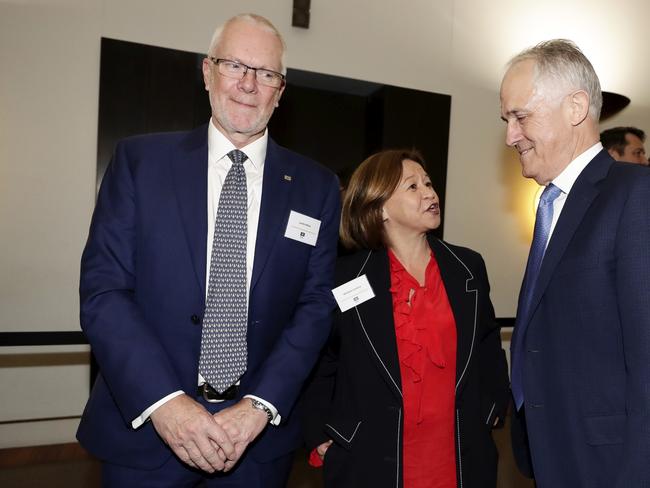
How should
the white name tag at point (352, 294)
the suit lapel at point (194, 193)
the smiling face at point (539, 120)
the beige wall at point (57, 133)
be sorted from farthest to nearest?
the beige wall at point (57, 133)
the white name tag at point (352, 294)
the suit lapel at point (194, 193)
the smiling face at point (539, 120)

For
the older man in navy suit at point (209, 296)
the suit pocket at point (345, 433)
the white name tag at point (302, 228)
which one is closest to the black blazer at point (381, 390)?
the suit pocket at point (345, 433)

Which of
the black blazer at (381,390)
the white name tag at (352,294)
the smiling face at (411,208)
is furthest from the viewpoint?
the smiling face at (411,208)

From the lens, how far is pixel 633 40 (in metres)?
5.55

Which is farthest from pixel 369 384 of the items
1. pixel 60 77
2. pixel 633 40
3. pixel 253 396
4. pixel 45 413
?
pixel 633 40

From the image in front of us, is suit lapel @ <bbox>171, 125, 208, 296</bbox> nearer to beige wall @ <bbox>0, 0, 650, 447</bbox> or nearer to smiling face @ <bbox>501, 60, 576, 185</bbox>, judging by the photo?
smiling face @ <bbox>501, 60, 576, 185</bbox>

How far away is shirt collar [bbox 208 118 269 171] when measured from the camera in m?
1.67

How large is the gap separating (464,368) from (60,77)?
3.14m

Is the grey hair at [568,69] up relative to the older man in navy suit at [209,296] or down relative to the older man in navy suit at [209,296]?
up

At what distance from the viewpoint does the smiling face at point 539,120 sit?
1.42m

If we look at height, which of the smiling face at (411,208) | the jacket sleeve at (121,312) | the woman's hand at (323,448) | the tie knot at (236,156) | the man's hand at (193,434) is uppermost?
the tie knot at (236,156)

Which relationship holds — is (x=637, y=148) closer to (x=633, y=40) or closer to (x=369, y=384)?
(x=633, y=40)

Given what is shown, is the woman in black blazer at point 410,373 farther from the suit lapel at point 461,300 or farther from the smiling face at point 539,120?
the smiling face at point 539,120

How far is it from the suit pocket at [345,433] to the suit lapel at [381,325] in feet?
0.62

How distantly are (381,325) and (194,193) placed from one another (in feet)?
2.67
